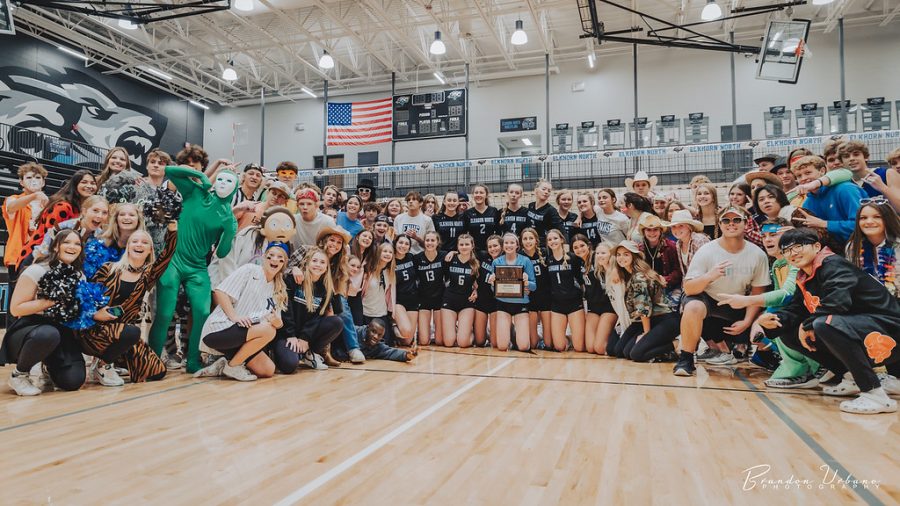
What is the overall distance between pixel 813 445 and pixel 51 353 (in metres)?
4.10

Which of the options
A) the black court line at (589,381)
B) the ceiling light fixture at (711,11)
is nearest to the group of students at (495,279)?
the black court line at (589,381)

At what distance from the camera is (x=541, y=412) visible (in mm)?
2781

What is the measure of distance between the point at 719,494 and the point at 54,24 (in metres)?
17.3

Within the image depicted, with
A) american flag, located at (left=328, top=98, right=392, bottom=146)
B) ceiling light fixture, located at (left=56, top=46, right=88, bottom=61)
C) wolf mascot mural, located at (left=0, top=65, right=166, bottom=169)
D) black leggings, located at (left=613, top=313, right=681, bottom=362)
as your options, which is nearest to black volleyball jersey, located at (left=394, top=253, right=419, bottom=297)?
black leggings, located at (left=613, top=313, right=681, bottom=362)

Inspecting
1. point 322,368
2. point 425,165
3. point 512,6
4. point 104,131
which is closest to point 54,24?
point 104,131

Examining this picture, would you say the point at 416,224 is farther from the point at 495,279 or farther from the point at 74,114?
the point at 74,114

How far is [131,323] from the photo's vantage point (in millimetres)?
3502

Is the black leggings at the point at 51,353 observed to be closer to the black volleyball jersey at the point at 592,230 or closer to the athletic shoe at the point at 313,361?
the athletic shoe at the point at 313,361

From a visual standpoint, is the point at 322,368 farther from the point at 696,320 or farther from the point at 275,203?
the point at 696,320

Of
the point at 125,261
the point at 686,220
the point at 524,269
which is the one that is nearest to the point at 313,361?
the point at 125,261

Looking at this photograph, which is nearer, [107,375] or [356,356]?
[107,375]

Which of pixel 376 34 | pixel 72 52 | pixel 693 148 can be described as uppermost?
pixel 72 52

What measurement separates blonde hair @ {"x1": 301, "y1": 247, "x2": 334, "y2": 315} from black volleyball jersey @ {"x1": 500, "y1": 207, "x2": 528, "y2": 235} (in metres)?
2.64

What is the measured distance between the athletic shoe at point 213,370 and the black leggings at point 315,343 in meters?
0.37
